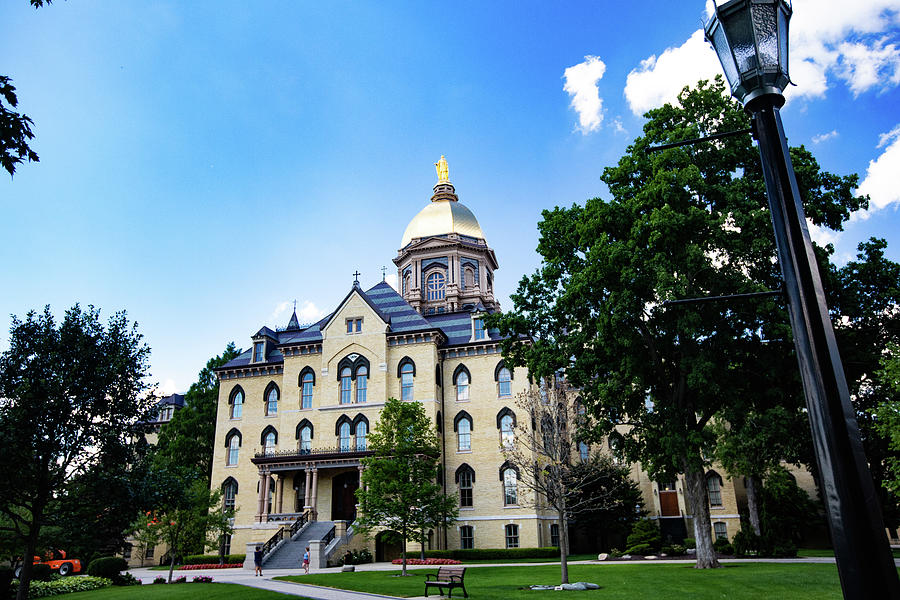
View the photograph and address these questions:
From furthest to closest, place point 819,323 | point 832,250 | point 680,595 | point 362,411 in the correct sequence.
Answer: point 362,411 → point 832,250 → point 680,595 → point 819,323

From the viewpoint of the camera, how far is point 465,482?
4069 centimetres

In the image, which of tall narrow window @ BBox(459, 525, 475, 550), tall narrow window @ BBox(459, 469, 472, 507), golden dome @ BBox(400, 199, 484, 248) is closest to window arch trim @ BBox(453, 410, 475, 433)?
tall narrow window @ BBox(459, 469, 472, 507)

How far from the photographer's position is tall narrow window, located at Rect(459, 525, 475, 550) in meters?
39.5

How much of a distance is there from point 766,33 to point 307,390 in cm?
4245

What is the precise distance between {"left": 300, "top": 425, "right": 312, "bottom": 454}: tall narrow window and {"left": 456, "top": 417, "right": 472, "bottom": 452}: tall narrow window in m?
9.90

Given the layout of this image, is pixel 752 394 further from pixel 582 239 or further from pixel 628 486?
pixel 628 486

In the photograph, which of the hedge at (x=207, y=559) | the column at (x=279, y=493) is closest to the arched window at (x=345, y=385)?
the column at (x=279, y=493)

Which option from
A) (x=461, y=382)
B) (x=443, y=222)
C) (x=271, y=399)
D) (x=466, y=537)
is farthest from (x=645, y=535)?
(x=443, y=222)

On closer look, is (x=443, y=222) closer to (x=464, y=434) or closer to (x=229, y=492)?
(x=464, y=434)

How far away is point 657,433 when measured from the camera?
23.7m

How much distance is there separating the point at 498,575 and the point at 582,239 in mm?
13561

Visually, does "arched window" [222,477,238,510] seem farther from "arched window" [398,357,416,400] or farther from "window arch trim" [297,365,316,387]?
"arched window" [398,357,416,400]

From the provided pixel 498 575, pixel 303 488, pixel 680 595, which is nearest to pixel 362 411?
pixel 303 488

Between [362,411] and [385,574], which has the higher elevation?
[362,411]
